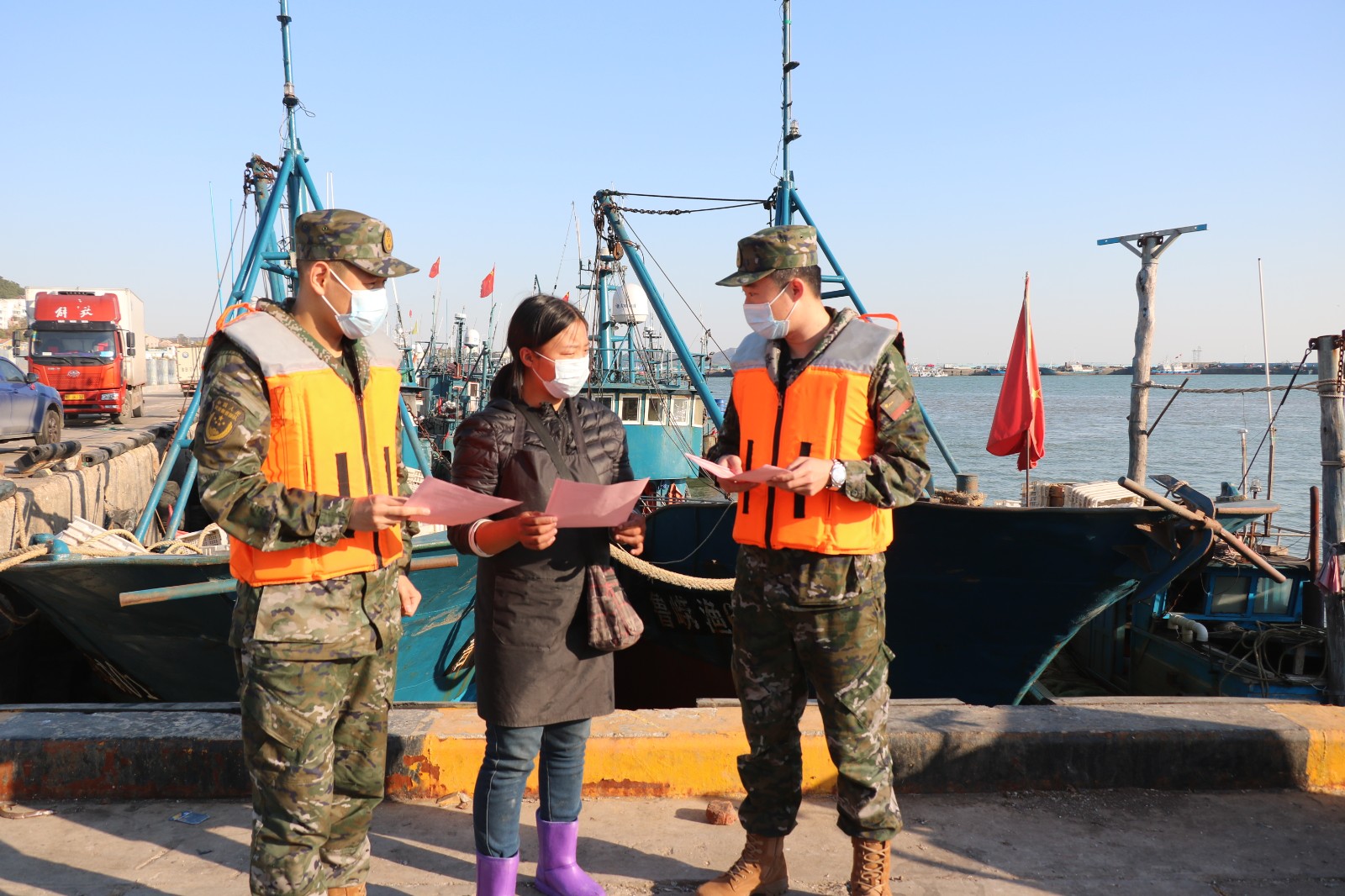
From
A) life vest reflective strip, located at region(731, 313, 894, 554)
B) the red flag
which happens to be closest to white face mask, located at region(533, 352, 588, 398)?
life vest reflective strip, located at region(731, 313, 894, 554)

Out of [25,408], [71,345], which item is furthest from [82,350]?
[25,408]

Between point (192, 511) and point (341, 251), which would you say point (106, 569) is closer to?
point (341, 251)

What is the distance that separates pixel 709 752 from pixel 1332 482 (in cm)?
395

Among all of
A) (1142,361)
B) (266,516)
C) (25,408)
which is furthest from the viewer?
(25,408)

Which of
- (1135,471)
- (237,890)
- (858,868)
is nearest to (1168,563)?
(858,868)

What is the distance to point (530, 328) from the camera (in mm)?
2480

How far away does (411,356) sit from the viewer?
28922 mm

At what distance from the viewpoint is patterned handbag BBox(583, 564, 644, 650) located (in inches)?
99.0

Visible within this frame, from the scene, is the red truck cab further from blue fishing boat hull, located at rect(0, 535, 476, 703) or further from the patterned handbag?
the patterned handbag

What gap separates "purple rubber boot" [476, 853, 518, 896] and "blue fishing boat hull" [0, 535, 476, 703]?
300 centimetres

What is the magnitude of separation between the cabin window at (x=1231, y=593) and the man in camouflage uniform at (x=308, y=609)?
8151mm

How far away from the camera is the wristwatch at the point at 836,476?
8.05 ft

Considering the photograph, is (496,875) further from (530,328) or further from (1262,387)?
(1262,387)

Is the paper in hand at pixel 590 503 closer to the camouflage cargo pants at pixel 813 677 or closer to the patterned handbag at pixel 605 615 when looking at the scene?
the patterned handbag at pixel 605 615
